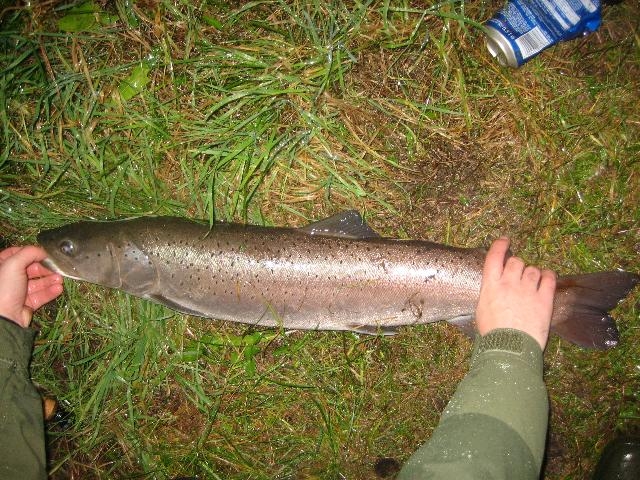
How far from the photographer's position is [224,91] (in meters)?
2.69

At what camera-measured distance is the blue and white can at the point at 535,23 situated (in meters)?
2.63

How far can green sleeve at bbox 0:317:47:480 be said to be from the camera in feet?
7.60

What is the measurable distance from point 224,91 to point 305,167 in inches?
27.0

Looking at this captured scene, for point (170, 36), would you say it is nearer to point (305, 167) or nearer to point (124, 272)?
point (305, 167)

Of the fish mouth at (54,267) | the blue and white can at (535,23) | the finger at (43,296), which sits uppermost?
the blue and white can at (535,23)

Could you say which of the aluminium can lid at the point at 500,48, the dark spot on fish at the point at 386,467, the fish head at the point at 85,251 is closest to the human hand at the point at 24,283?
the fish head at the point at 85,251

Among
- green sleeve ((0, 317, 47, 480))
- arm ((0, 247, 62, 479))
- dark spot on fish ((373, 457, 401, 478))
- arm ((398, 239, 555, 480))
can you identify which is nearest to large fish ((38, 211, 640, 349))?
arm ((398, 239, 555, 480))

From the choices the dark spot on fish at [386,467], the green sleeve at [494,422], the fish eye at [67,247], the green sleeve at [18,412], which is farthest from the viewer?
the dark spot on fish at [386,467]

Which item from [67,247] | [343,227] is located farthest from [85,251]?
[343,227]

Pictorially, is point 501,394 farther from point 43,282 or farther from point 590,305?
point 43,282

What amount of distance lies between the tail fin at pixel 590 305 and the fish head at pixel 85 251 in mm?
2638

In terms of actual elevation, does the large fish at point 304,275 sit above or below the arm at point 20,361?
above

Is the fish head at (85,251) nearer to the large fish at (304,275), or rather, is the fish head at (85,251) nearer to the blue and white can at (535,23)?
the large fish at (304,275)

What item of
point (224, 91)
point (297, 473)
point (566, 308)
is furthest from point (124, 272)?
point (566, 308)
